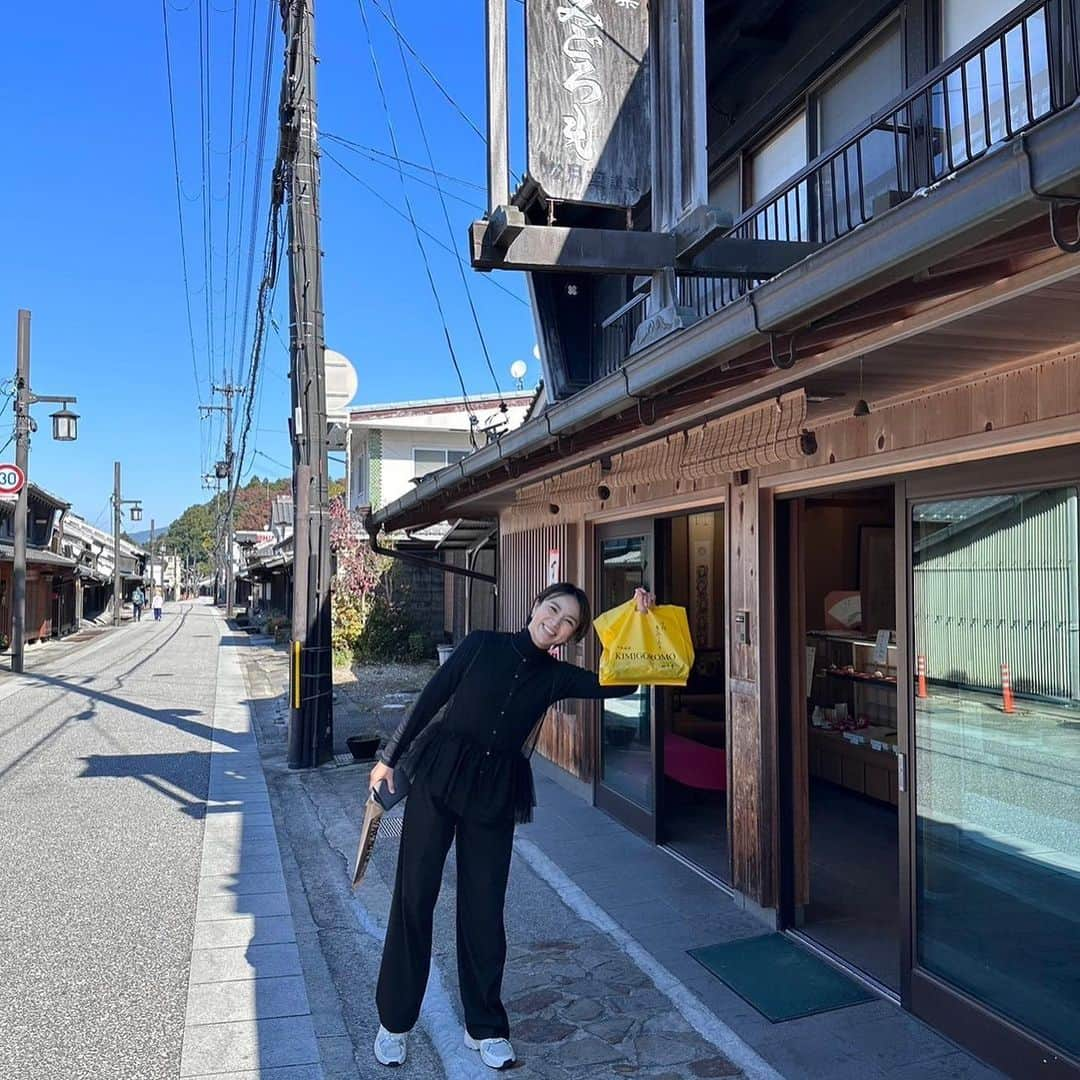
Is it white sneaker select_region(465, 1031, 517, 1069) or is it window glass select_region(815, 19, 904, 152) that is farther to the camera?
window glass select_region(815, 19, 904, 152)

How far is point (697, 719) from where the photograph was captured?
25.7ft

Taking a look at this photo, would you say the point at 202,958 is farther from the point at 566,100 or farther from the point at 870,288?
the point at 566,100

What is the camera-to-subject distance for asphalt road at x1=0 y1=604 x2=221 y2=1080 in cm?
381

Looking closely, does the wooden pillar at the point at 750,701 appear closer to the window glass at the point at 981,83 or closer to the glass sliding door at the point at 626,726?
the glass sliding door at the point at 626,726

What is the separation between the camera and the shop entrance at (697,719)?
20.3 feet

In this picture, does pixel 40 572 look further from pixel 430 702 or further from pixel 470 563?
pixel 430 702

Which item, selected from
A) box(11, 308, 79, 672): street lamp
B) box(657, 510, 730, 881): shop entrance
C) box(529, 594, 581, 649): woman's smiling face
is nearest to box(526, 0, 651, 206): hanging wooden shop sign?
box(657, 510, 730, 881): shop entrance

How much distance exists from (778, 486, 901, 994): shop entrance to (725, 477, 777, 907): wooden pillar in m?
0.12

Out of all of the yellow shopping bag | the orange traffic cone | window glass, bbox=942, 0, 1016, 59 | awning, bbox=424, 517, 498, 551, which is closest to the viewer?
the orange traffic cone

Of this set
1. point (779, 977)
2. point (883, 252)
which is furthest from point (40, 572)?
point (883, 252)

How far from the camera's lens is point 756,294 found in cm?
273

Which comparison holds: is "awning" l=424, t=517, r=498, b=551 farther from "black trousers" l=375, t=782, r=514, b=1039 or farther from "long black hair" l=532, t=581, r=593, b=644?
"black trousers" l=375, t=782, r=514, b=1039

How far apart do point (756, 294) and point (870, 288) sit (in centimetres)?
47

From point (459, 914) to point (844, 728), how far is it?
4527 mm
